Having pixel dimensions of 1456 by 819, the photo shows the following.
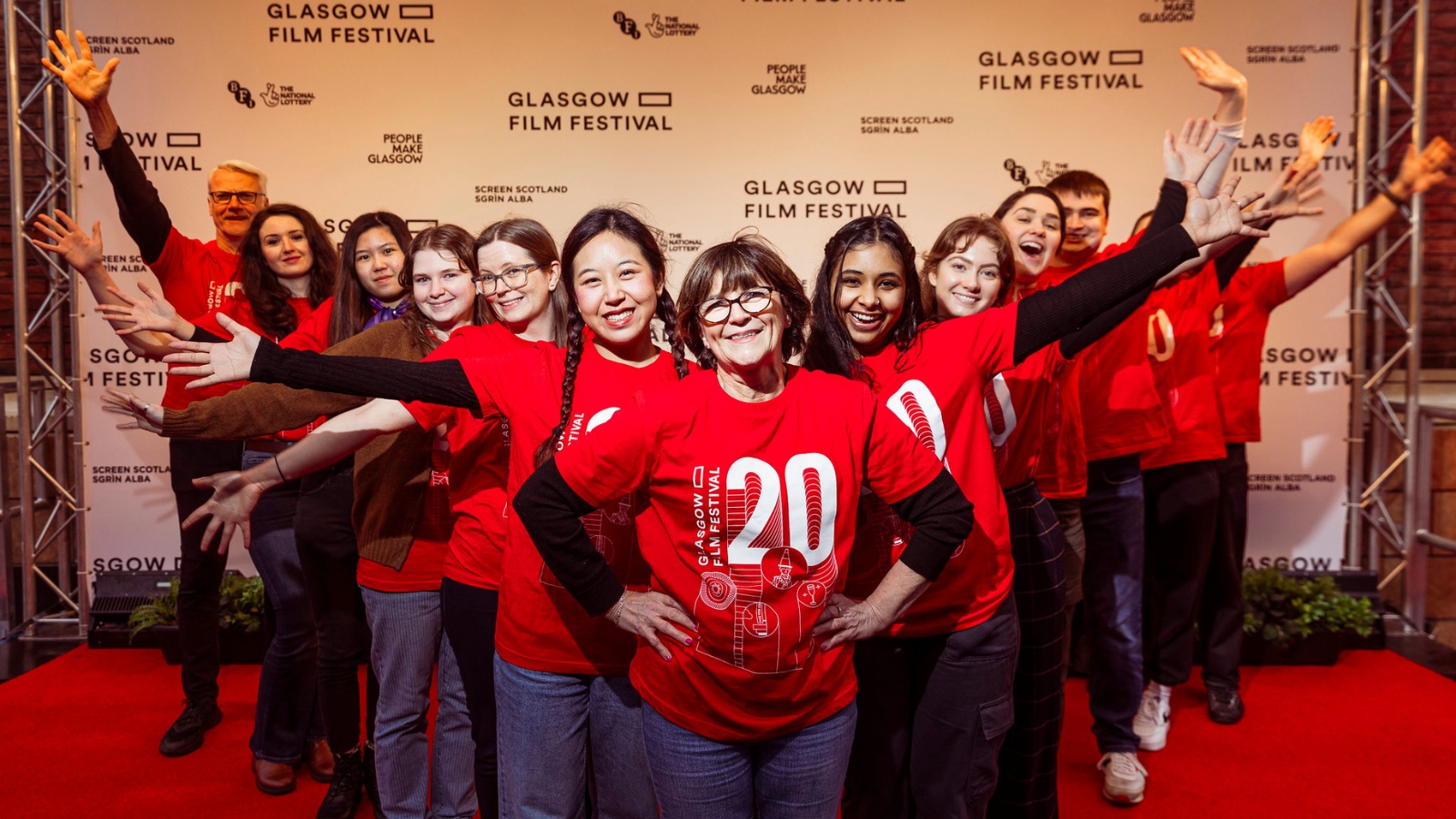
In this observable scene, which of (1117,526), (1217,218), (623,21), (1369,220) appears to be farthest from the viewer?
(623,21)

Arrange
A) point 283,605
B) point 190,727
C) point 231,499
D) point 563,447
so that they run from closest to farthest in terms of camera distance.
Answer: point 563,447, point 231,499, point 283,605, point 190,727

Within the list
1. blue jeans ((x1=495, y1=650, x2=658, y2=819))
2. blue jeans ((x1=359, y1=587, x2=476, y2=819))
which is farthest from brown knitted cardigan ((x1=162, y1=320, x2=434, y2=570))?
blue jeans ((x1=495, y1=650, x2=658, y2=819))

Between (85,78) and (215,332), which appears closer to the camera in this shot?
(215,332)

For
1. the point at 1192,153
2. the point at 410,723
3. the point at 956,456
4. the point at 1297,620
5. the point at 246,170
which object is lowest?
the point at 1297,620

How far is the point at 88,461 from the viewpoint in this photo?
465 centimetres

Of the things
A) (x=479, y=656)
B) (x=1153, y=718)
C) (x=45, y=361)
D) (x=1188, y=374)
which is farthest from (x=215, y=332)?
(x=1153, y=718)

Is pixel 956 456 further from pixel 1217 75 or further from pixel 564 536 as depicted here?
pixel 1217 75

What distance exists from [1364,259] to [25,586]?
691 cm

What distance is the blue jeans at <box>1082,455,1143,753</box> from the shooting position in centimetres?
294

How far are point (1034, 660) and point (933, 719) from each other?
42cm

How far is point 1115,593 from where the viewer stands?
9.71ft

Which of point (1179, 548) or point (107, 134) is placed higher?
point (107, 134)

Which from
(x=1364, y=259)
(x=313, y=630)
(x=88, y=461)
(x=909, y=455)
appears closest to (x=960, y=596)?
(x=909, y=455)

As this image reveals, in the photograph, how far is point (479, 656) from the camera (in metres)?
2.06
